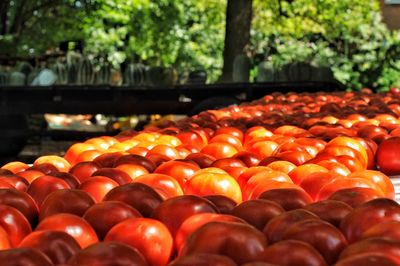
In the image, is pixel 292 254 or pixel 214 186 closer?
pixel 292 254

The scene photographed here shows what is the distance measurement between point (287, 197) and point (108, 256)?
72 centimetres

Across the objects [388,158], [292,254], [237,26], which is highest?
[237,26]

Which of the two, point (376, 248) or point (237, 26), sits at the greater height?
point (237, 26)

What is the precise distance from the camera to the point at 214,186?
7.19ft

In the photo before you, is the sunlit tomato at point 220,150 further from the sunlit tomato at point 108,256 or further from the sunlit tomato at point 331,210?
the sunlit tomato at point 108,256

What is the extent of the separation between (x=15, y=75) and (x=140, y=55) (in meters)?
11.1

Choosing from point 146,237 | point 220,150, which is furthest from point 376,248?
point 220,150

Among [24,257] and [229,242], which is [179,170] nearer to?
[229,242]

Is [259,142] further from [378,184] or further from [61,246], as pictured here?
[61,246]

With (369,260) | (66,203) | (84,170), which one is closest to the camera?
(369,260)

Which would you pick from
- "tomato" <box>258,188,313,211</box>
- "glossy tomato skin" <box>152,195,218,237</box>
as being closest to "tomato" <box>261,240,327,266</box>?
"glossy tomato skin" <box>152,195,218,237</box>

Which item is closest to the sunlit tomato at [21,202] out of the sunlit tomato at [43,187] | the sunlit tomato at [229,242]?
the sunlit tomato at [43,187]

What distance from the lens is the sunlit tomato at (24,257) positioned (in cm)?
134

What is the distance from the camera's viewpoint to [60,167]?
2.90 meters
